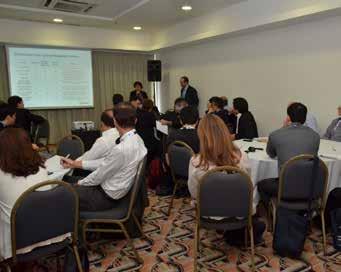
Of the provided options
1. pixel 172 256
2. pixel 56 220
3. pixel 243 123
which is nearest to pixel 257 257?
pixel 172 256

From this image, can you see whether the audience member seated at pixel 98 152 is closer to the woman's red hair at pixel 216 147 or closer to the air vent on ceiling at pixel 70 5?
the woman's red hair at pixel 216 147

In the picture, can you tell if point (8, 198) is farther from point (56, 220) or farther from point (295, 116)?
point (295, 116)

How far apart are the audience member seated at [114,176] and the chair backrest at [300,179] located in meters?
1.13

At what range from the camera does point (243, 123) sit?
180 inches

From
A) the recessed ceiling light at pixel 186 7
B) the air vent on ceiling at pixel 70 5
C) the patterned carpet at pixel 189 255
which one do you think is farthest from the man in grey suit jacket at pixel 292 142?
the air vent on ceiling at pixel 70 5

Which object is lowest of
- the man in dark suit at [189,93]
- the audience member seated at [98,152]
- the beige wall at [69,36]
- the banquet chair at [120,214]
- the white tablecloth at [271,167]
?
the banquet chair at [120,214]

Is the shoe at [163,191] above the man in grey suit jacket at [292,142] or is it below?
below

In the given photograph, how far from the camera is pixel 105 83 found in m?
8.41

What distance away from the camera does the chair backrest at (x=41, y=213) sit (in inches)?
69.7

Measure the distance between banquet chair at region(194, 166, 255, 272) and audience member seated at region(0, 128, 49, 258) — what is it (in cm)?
108

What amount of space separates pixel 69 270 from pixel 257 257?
1.46 m

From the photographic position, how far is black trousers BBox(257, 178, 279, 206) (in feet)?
9.17

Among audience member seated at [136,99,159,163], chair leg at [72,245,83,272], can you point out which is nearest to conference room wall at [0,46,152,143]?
audience member seated at [136,99,159,163]

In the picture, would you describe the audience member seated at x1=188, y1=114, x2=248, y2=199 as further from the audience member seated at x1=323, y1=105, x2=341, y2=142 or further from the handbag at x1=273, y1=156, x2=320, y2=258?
the audience member seated at x1=323, y1=105, x2=341, y2=142
